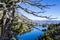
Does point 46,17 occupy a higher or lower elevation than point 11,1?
lower

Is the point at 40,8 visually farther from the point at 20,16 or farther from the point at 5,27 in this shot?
the point at 5,27

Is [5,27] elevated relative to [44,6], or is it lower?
lower

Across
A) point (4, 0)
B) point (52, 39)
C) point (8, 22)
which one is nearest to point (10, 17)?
point (8, 22)

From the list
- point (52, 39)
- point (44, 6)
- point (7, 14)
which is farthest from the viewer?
point (52, 39)

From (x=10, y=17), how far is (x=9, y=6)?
0.47 m

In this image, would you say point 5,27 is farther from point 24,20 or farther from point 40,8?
point 40,8

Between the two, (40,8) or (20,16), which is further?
(20,16)

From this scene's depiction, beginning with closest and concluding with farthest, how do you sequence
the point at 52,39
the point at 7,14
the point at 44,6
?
1. the point at 44,6
2. the point at 7,14
3. the point at 52,39

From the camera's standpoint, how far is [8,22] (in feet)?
25.7

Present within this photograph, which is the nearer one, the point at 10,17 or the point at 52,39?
the point at 10,17

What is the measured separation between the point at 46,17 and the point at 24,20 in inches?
39.9

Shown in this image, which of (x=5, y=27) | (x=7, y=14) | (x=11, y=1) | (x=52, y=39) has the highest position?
(x=11, y=1)

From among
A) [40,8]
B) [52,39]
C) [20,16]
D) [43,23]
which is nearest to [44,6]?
[40,8]

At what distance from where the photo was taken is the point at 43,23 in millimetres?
7645
